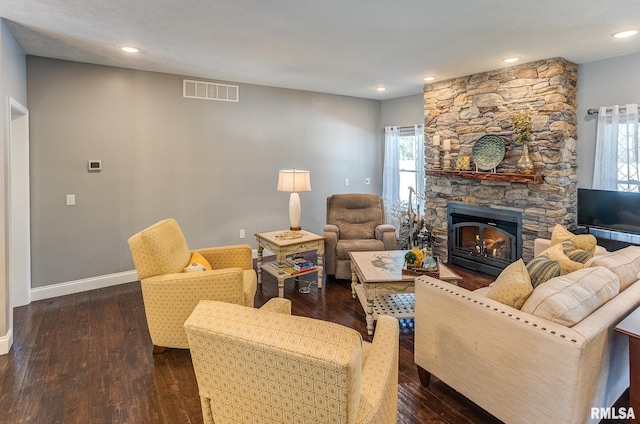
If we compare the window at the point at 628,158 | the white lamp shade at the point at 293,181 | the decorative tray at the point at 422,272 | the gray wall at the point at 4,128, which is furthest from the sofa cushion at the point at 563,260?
the gray wall at the point at 4,128

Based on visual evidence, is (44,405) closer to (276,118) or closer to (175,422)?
(175,422)

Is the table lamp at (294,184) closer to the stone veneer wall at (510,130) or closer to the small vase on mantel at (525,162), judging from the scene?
the stone veneer wall at (510,130)

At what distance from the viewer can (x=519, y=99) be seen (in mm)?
4363

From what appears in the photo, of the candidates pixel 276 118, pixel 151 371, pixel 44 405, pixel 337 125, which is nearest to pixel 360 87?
pixel 337 125

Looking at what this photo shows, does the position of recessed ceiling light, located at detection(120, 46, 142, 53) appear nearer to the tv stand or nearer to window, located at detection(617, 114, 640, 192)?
window, located at detection(617, 114, 640, 192)

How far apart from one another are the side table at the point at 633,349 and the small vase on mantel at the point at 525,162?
108 inches

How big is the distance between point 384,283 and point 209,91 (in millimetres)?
3588

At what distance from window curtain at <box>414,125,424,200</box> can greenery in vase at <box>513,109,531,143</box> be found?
186 cm

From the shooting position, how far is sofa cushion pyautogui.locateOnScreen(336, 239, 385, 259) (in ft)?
14.6

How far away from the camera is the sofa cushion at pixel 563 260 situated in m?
2.42

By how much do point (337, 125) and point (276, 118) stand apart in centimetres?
119

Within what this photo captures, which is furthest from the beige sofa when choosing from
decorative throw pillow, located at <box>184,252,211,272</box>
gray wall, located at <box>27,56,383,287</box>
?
gray wall, located at <box>27,56,383,287</box>

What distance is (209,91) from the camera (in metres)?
4.99

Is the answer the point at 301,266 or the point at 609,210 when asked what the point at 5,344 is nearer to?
the point at 301,266
